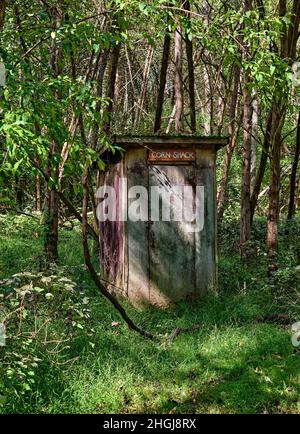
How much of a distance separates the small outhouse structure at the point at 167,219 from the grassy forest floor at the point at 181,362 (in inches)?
14.6

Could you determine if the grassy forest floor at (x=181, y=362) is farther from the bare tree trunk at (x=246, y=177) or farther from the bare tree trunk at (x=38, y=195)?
the bare tree trunk at (x=38, y=195)

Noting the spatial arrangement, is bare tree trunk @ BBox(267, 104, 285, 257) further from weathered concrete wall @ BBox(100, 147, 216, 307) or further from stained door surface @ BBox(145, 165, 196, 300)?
stained door surface @ BBox(145, 165, 196, 300)

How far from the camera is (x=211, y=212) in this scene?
302 inches

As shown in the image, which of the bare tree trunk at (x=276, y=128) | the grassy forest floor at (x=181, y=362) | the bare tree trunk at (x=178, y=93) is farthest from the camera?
the bare tree trunk at (x=178, y=93)

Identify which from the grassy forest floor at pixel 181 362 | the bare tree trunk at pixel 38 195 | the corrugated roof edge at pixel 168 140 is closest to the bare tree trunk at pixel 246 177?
the corrugated roof edge at pixel 168 140

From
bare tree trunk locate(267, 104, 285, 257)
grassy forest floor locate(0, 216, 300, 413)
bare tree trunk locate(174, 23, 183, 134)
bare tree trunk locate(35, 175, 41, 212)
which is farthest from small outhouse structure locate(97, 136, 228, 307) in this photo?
bare tree trunk locate(35, 175, 41, 212)

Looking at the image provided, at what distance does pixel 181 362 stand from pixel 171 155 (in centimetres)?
333

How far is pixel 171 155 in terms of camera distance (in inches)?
295

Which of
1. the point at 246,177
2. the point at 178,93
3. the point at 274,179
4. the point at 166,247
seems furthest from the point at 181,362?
the point at 178,93

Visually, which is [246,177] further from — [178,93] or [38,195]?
[38,195]

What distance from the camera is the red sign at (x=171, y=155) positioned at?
294 inches

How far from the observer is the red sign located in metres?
7.48
